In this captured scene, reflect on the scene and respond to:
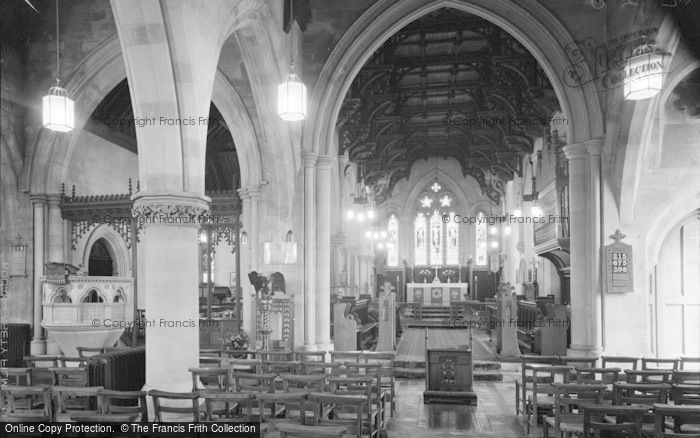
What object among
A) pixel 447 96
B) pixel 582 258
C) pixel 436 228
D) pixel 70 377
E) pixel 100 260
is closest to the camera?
pixel 70 377

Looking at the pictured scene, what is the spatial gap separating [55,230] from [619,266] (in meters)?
11.5

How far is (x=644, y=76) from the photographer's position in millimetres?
8242

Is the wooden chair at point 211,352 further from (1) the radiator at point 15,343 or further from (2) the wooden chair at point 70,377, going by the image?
(1) the radiator at point 15,343

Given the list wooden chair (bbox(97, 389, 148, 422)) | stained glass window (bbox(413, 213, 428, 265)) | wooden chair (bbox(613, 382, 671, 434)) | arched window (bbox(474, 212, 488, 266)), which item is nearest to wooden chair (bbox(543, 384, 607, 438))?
wooden chair (bbox(613, 382, 671, 434))

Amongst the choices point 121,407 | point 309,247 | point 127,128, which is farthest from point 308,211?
point 121,407

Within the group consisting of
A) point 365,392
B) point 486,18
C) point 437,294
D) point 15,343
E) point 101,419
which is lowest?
point 437,294

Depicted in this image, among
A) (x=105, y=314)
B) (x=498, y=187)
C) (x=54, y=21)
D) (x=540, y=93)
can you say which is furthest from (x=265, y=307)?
(x=498, y=187)

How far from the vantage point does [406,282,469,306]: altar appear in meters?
25.5

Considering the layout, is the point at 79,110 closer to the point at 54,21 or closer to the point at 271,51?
the point at 54,21

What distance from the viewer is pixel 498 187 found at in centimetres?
2894

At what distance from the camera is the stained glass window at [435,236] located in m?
32.2

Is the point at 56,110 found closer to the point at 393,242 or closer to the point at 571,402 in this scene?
the point at 571,402

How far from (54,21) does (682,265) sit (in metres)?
14.0

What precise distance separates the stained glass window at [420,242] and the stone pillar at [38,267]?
22.0 meters
